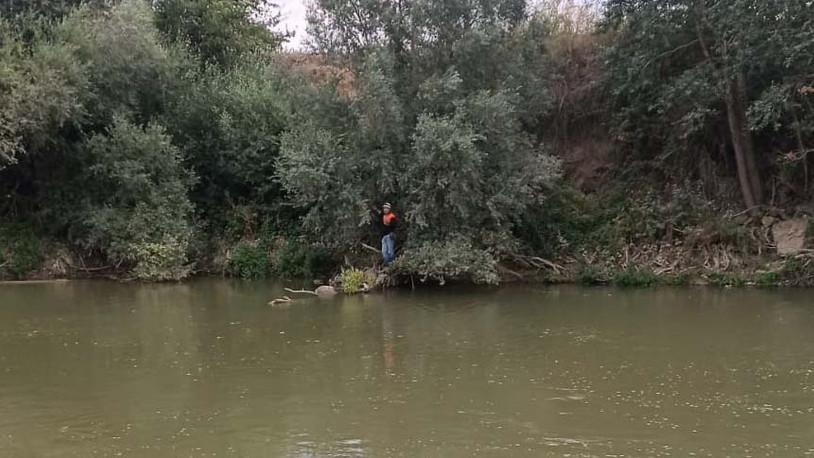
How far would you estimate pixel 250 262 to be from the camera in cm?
2081

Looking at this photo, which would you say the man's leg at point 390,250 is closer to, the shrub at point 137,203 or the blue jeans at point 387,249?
the blue jeans at point 387,249

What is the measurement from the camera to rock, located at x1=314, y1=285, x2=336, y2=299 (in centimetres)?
1672

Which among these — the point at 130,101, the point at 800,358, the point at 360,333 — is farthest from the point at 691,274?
the point at 130,101

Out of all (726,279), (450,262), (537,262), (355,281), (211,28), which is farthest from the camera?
(211,28)

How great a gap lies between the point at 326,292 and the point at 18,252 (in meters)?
9.59

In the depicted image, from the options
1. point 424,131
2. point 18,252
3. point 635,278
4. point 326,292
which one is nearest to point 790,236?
point 635,278

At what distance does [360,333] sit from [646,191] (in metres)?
11.3

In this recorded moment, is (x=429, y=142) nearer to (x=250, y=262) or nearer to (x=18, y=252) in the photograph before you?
(x=250, y=262)

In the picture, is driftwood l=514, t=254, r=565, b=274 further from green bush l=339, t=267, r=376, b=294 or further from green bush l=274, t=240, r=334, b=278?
green bush l=274, t=240, r=334, b=278

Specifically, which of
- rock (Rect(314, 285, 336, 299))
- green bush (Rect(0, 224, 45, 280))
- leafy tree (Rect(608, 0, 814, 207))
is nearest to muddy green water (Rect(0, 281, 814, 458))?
rock (Rect(314, 285, 336, 299))

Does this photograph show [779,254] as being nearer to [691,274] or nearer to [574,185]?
[691,274]

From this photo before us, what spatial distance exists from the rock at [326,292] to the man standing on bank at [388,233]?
1454 mm

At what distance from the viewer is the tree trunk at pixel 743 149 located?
18812 mm

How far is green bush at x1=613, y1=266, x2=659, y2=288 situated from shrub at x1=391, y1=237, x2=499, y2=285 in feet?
9.62
